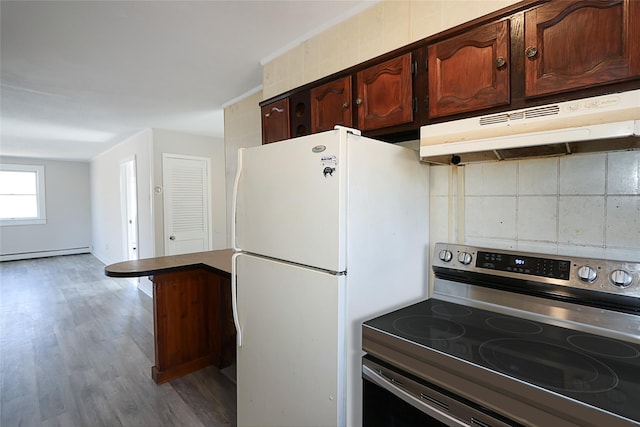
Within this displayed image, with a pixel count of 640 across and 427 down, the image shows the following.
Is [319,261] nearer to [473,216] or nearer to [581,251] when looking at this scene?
[473,216]

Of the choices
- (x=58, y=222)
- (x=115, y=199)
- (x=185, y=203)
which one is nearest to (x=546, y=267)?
(x=185, y=203)

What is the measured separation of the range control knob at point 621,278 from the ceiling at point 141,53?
1676 millimetres

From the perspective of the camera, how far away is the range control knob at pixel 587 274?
1.14 metres

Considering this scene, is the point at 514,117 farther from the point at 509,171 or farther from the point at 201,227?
the point at 201,227

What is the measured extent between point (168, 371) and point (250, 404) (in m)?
1.26

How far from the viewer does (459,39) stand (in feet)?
4.22

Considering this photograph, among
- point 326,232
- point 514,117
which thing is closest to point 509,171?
point 514,117

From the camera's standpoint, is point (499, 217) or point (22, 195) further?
point (22, 195)

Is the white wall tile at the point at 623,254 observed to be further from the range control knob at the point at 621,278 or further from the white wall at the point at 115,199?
the white wall at the point at 115,199

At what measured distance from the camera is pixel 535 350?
1.01m

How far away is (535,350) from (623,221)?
565mm

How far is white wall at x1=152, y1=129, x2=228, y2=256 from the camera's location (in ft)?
14.7

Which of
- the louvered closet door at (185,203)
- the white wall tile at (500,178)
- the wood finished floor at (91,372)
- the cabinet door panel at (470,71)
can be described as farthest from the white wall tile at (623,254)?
the louvered closet door at (185,203)

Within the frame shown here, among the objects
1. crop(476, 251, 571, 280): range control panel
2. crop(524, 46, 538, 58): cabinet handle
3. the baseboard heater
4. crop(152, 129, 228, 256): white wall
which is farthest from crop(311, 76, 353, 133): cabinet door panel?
the baseboard heater
